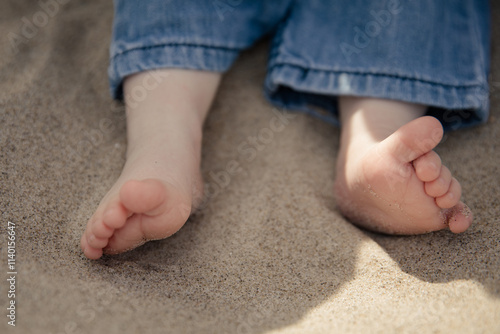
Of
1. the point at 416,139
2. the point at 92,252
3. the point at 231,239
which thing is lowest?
the point at 231,239

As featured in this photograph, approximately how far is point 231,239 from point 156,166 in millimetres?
202

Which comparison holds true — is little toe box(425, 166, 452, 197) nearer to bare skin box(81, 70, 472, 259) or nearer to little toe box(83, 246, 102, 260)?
bare skin box(81, 70, 472, 259)

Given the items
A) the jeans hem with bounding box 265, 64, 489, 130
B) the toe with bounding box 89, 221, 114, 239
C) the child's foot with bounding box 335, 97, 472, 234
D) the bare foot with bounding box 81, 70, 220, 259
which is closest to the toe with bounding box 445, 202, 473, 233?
the child's foot with bounding box 335, 97, 472, 234

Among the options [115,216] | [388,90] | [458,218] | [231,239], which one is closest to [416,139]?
[458,218]

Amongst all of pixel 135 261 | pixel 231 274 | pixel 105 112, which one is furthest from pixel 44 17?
pixel 231 274

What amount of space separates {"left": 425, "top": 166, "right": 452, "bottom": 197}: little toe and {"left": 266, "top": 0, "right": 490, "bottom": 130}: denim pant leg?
268 millimetres

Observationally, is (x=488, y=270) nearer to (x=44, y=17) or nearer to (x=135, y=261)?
(x=135, y=261)

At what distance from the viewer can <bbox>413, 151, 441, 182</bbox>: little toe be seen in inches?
28.2

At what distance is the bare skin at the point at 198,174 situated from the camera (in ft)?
2.35

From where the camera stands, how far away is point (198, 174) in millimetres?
885

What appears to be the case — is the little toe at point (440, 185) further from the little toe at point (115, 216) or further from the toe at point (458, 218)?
the little toe at point (115, 216)

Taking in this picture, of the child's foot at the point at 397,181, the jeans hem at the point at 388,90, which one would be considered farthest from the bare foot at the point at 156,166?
the child's foot at the point at 397,181

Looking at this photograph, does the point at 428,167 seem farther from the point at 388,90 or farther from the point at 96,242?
the point at 96,242

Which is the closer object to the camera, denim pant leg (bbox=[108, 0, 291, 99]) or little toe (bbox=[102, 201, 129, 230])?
little toe (bbox=[102, 201, 129, 230])
